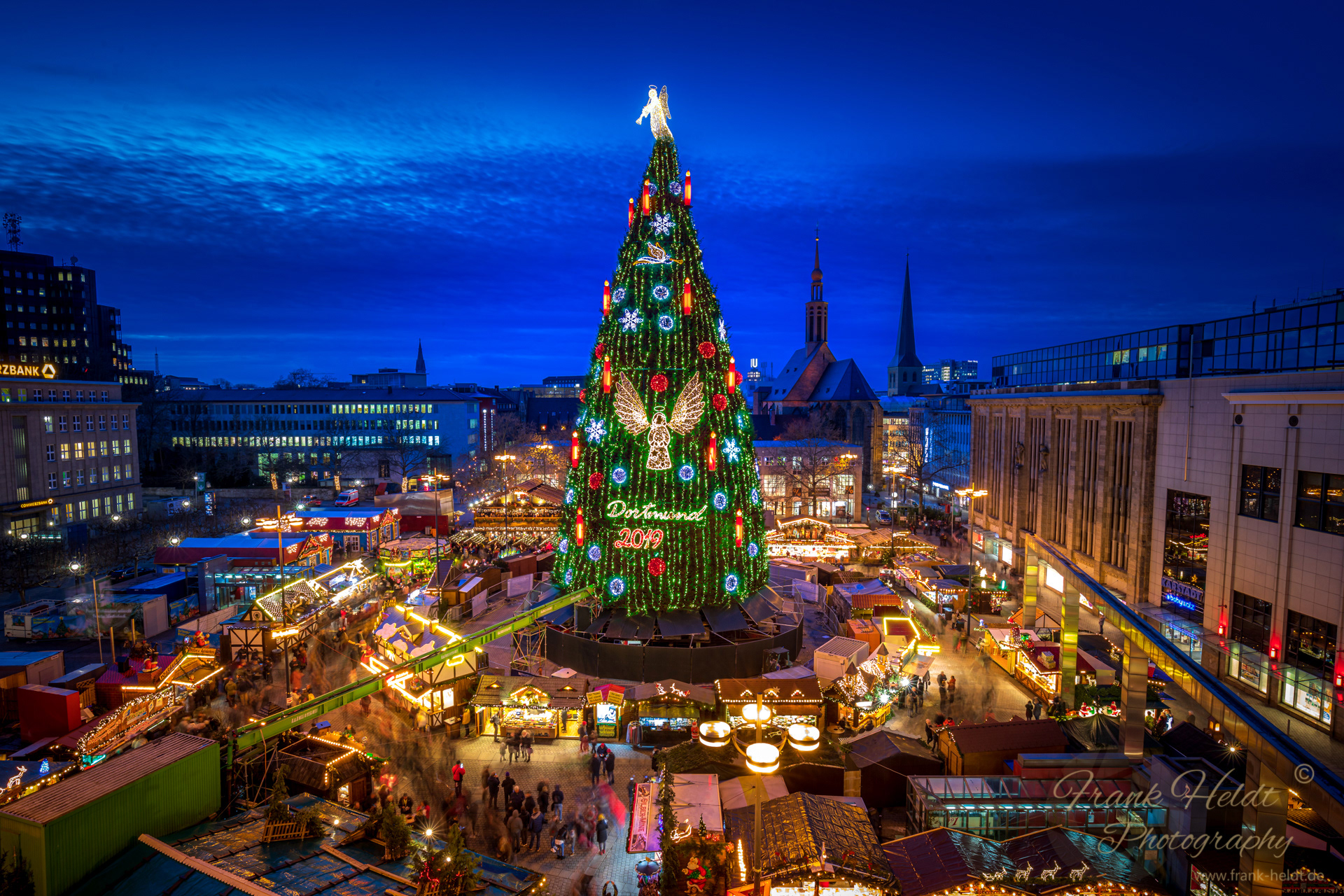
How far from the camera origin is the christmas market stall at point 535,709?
1641 centimetres

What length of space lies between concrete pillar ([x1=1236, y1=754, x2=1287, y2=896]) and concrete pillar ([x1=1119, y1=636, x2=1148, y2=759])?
2966 millimetres

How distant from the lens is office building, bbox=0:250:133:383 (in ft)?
246

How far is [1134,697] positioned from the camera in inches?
470

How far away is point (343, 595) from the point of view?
2558 centimetres

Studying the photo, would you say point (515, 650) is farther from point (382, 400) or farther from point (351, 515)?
point (382, 400)

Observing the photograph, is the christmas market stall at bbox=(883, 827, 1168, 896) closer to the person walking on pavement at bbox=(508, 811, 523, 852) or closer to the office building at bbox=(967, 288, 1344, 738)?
the office building at bbox=(967, 288, 1344, 738)

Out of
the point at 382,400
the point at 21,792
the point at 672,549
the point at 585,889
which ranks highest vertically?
the point at 382,400

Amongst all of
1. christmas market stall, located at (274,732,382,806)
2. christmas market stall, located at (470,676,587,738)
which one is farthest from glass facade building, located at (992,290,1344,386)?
christmas market stall, located at (274,732,382,806)

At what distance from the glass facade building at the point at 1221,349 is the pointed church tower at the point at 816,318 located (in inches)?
1430

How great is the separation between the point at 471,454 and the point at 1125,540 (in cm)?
6801

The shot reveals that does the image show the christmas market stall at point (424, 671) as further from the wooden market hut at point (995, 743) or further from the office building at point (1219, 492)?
the office building at point (1219, 492)

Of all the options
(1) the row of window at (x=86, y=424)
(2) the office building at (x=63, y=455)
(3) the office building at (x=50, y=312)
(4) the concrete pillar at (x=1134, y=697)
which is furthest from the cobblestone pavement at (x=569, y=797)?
(3) the office building at (x=50, y=312)

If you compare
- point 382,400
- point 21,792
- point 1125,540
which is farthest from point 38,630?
point 382,400

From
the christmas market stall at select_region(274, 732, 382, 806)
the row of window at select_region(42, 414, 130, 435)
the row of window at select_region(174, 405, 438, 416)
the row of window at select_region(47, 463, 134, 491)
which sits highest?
the row of window at select_region(174, 405, 438, 416)
